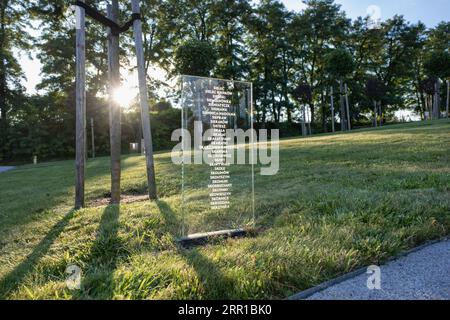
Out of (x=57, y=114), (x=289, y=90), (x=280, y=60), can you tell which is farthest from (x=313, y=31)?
(x=57, y=114)

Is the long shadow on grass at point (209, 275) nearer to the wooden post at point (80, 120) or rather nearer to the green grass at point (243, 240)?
the green grass at point (243, 240)

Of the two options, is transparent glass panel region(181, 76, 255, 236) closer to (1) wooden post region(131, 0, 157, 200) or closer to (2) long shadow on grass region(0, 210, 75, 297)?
(2) long shadow on grass region(0, 210, 75, 297)

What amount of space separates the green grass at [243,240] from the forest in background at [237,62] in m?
16.3

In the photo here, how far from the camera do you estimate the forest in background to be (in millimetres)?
24156

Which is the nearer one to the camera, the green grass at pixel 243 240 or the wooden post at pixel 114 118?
the green grass at pixel 243 240

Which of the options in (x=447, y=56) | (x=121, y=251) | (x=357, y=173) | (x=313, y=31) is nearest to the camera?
(x=121, y=251)

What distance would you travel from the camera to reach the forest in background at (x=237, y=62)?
24.2 meters

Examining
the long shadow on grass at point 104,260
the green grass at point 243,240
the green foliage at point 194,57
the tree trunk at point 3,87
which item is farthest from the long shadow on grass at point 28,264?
the tree trunk at point 3,87

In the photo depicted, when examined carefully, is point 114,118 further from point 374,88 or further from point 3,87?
point 3,87

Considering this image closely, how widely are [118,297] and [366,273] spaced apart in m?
1.76

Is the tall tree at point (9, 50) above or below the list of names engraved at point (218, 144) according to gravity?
above

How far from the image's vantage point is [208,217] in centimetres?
378

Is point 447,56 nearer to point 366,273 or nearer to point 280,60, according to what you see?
point 280,60

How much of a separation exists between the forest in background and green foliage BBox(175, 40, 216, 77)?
544cm
